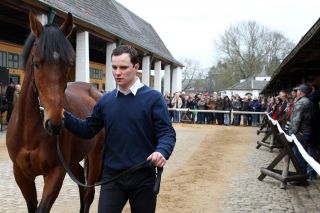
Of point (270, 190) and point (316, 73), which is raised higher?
point (316, 73)

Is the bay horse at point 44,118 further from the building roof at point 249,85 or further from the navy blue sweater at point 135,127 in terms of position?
the building roof at point 249,85

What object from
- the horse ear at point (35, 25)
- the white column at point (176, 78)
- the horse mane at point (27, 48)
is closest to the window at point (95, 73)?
the white column at point (176, 78)

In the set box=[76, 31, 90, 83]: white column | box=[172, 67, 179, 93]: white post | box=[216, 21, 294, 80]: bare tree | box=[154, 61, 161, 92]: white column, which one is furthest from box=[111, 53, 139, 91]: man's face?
box=[216, 21, 294, 80]: bare tree

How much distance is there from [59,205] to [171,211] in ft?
5.14

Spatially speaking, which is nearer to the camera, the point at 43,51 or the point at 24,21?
the point at 43,51

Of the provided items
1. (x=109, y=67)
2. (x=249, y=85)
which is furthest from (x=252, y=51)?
(x=109, y=67)

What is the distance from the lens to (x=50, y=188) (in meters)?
3.45

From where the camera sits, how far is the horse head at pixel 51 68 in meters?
2.89

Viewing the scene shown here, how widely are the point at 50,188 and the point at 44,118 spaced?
799 millimetres

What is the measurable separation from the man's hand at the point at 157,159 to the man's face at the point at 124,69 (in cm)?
54

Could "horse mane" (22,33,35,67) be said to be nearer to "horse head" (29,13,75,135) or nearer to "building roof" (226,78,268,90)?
"horse head" (29,13,75,135)

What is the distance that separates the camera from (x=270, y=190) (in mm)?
7066

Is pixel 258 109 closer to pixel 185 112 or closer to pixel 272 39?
pixel 185 112

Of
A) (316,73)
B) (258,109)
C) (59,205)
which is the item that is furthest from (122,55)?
(258,109)
